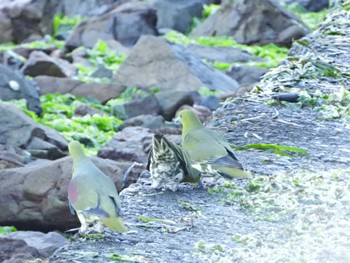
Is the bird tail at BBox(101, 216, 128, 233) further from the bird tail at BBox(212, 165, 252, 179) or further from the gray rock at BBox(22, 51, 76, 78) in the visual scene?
the gray rock at BBox(22, 51, 76, 78)

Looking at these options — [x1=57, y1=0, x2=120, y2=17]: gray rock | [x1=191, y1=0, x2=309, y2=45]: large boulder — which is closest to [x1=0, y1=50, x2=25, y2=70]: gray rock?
[x1=191, y1=0, x2=309, y2=45]: large boulder

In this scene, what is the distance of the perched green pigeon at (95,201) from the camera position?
5047 millimetres

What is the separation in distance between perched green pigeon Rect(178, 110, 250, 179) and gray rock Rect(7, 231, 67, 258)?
218 centimetres

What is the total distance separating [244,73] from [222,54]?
5.60 feet

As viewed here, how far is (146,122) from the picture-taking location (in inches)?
588

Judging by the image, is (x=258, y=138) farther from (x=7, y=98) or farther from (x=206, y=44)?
(x=206, y=44)

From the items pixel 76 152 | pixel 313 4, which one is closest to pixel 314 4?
pixel 313 4

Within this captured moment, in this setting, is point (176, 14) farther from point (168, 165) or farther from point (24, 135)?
point (168, 165)

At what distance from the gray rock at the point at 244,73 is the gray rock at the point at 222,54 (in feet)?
2.77

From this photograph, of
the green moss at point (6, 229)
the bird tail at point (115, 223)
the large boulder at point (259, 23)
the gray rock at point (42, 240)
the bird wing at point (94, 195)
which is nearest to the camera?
the bird tail at point (115, 223)

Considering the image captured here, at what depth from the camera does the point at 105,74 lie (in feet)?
63.9

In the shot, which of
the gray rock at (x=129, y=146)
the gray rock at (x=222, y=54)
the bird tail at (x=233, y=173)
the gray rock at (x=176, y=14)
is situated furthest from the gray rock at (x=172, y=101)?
the bird tail at (x=233, y=173)

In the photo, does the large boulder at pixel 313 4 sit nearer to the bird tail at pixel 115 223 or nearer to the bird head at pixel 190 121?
the bird head at pixel 190 121

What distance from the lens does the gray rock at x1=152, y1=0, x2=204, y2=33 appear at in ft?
82.6
